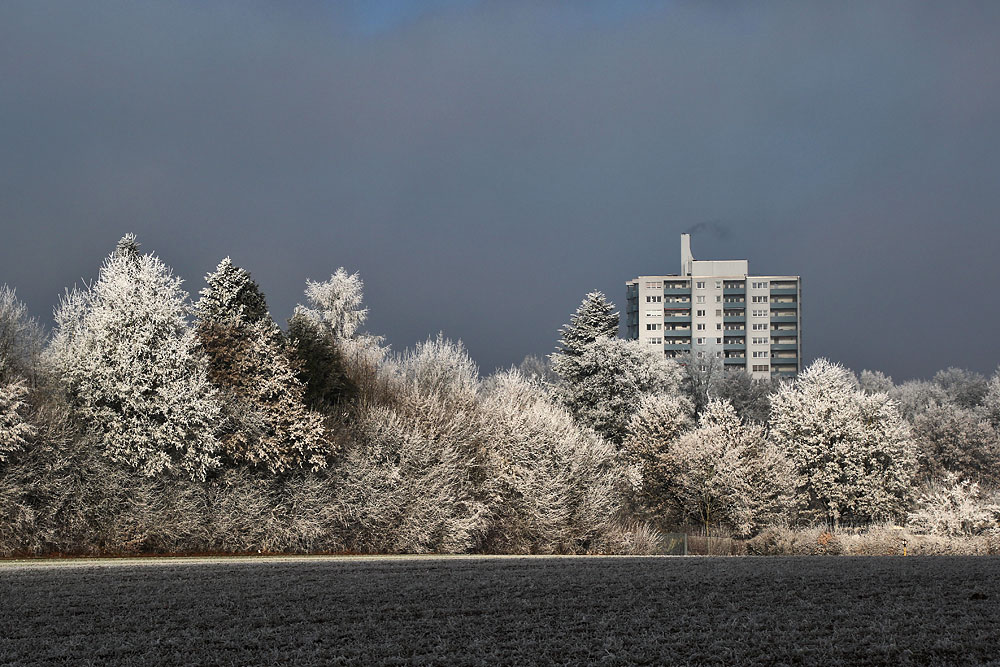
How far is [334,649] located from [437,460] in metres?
28.7

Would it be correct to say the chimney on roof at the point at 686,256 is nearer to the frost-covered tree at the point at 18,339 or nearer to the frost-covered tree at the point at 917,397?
the frost-covered tree at the point at 917,397

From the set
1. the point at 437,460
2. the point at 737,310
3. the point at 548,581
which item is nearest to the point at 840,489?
the point at 437,460

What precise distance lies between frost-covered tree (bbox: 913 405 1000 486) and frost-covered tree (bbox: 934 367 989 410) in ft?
51.5

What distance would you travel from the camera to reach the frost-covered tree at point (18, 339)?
34.4m

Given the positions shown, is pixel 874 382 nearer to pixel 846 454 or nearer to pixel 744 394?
pixel 744 394

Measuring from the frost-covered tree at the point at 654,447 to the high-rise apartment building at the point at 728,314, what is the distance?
358ft

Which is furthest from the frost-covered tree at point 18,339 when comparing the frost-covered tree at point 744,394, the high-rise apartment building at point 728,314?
the high-rise apartment building at point 728,314

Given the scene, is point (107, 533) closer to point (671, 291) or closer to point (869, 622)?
point (869, 622)

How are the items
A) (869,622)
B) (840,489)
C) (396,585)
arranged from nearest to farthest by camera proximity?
(869,622) < (396,585) < (840,489)

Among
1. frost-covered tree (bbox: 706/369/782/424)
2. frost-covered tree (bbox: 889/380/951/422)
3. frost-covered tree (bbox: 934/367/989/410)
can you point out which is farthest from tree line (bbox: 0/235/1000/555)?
frost-covered tree (bbox: 934/367/989/410)

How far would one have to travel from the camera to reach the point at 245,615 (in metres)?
14.3

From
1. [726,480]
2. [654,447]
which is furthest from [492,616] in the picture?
[654,447]

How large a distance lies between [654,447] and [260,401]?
25.6 metres

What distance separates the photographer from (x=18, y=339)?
3566 cm
